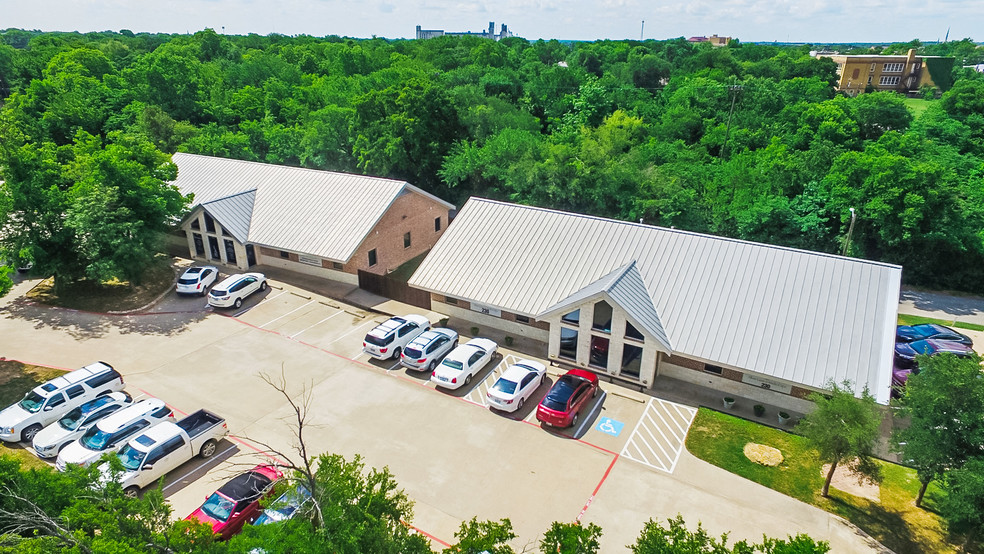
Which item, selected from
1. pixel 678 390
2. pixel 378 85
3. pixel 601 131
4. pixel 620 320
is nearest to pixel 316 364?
pixel 620 320

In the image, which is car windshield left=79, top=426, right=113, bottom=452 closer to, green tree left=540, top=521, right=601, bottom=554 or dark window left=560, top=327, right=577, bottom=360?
green tree left=540, top=521, right=601, bottom=554

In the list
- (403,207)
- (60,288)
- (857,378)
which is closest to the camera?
(857,378)

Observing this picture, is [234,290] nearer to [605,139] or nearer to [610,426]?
[610,426]

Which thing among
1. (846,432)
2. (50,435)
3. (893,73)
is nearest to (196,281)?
(50,435)

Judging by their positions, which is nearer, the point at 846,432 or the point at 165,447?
the point at 846,432

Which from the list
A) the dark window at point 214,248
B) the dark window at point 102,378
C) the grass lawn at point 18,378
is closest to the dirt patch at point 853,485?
the dark window at point 102,378

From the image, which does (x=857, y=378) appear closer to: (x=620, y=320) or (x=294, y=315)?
(x=620, y=320)
